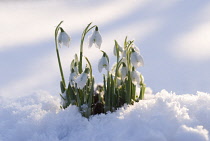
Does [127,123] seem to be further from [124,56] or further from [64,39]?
[64,39]

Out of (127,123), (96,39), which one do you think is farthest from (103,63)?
(127,123)

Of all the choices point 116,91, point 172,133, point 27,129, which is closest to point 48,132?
point 27,129

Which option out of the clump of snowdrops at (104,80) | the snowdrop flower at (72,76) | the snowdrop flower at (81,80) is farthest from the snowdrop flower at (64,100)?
the snowdrop flower at (81,80)

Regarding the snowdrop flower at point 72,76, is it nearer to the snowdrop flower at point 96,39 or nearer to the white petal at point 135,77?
the snowdrop flower at point 96,39

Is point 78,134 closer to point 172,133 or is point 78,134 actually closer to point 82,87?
point 82,87

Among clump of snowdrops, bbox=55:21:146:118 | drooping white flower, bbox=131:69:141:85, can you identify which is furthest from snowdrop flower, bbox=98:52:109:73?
drooping white flower, bbox=131:69:141:85

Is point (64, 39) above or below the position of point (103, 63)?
above
